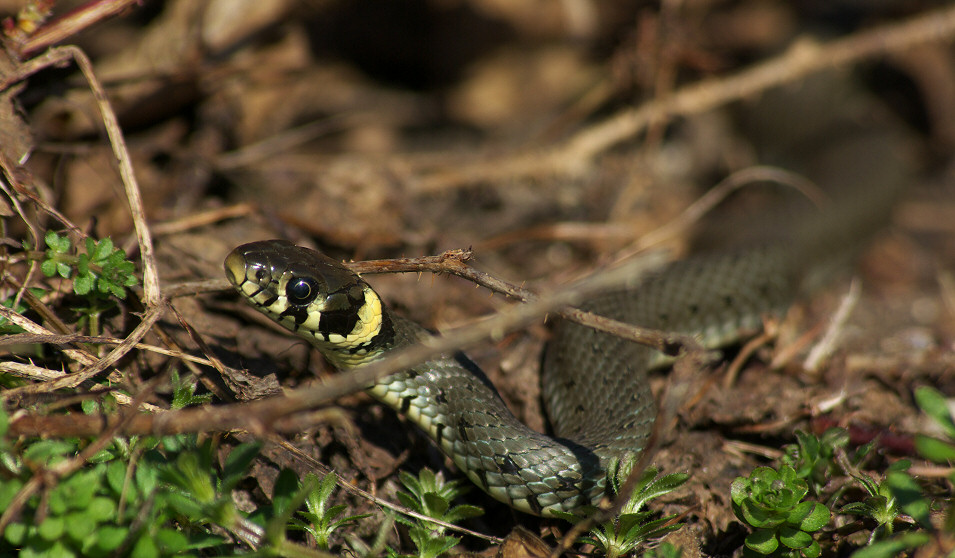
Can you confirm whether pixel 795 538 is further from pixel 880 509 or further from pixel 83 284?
pixel 83 284

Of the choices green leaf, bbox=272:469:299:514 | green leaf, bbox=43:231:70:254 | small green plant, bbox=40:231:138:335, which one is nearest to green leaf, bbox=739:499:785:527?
green leaf, bbox=272:469:299:514

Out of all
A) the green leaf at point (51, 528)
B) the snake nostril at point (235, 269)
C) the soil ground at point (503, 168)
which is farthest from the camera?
the soil ground at point (503, 168)

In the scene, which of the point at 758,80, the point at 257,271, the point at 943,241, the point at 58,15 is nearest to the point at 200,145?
the point at 58,15

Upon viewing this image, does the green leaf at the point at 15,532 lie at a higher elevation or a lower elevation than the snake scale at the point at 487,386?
higher

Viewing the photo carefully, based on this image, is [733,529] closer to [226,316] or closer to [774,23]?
[226,316]

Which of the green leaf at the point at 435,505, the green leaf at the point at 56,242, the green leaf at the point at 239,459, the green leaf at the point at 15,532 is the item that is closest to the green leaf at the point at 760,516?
the green leaf at the point at 435,505

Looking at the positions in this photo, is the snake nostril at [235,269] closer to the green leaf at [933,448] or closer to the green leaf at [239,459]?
the green leaf at [239,459]

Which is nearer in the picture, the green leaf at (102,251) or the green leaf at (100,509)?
the green leaf at (100,509)
